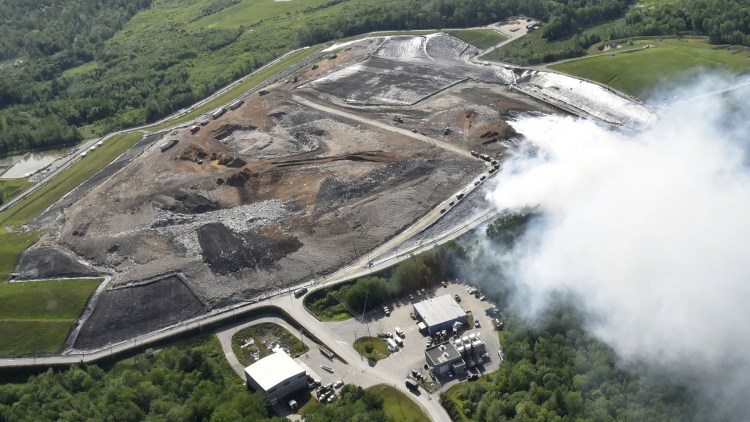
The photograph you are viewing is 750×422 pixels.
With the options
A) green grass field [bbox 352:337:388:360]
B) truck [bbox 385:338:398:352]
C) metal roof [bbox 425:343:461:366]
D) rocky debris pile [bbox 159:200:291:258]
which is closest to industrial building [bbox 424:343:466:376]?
metal roof [bbox 425:343:461:366]

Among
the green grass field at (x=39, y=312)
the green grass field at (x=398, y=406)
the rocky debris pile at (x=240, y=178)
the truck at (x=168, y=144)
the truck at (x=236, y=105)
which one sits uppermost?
the truck at (x=236, y=105)

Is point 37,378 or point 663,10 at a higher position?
point 663,10

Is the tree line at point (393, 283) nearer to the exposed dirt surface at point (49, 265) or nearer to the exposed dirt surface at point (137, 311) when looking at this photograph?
the exposed dirt surface at point (137, 311)

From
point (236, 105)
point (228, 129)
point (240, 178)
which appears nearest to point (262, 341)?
point (240, 178)

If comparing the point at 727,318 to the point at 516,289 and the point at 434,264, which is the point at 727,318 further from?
the point at 434,264

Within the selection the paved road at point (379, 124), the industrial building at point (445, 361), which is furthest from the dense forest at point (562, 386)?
the paved road at point (379, 124)

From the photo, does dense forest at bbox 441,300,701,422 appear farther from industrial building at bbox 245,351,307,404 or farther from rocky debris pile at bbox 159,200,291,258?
rocky debris pile at bbox 159,200,291,258

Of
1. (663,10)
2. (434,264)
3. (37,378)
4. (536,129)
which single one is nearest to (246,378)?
(37,378)
